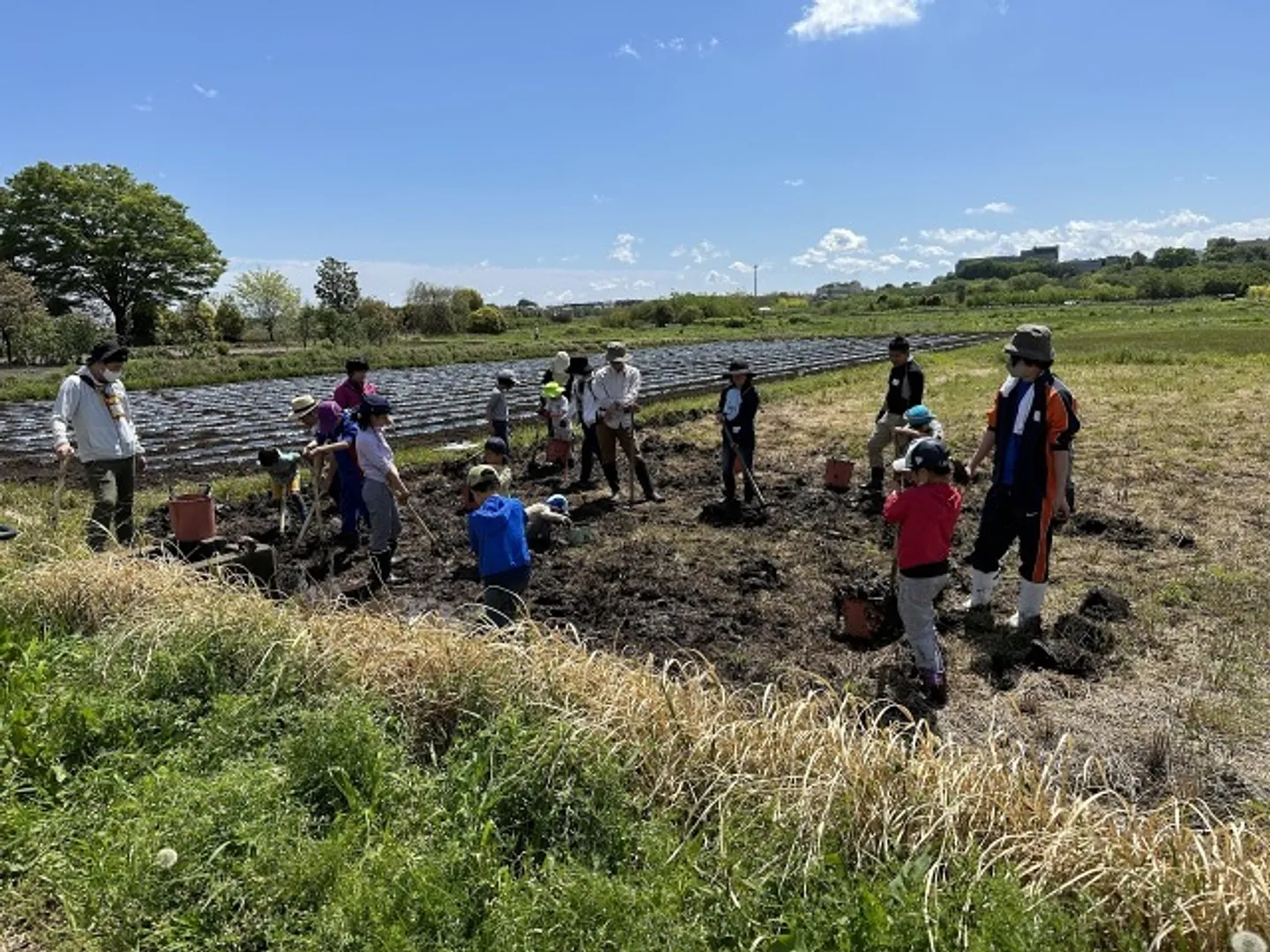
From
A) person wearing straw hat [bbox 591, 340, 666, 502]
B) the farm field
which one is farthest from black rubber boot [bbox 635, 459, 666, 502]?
the farm field

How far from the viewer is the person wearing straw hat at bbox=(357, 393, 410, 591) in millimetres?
6367

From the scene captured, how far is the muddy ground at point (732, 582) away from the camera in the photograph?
16.7 feet

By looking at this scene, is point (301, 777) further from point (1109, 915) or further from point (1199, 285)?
point (1199, 285)

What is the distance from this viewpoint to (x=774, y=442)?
44.6 feet

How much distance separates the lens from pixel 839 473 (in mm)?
9680

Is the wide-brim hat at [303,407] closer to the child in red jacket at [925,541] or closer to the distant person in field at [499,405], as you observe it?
the distant person in field at [499,405]

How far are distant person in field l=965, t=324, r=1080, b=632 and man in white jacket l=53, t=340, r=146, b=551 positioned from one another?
21.8 ft

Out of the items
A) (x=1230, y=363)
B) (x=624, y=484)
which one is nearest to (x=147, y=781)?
(x=624, y=484)

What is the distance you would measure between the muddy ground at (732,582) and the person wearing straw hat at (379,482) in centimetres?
24

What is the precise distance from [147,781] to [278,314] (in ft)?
171

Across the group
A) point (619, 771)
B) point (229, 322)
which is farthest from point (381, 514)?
point (229, 322)

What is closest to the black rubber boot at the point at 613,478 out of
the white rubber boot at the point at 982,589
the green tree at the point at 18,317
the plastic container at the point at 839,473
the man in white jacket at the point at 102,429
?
the plastic container at the point at 839,473

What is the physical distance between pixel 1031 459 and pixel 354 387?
5.80 m

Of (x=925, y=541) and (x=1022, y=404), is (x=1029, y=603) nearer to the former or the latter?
(x=1022, y=404)
